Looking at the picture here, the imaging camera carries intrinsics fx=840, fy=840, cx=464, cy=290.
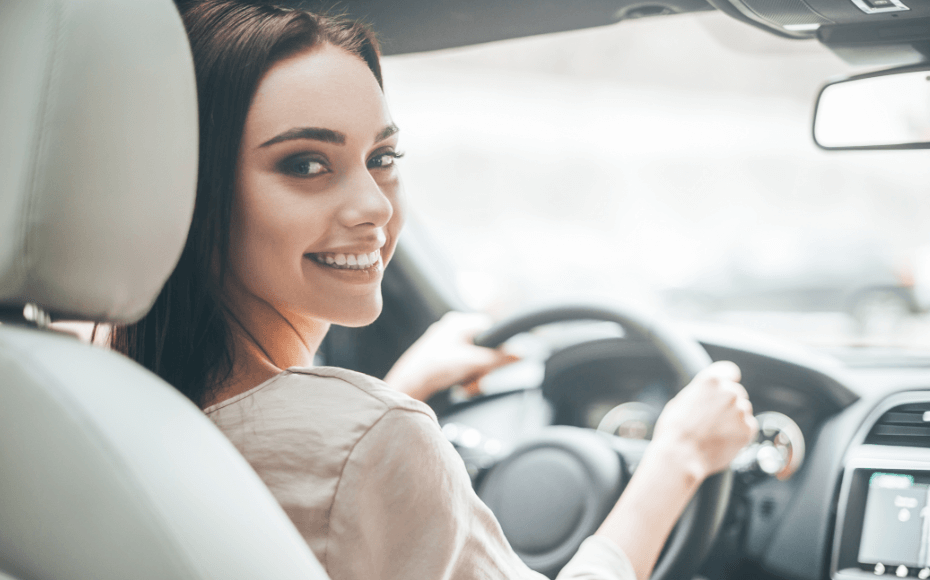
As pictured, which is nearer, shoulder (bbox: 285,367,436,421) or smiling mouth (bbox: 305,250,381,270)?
shoulder (bbox: 285,367,436,421)

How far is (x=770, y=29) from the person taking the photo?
5.35 ft

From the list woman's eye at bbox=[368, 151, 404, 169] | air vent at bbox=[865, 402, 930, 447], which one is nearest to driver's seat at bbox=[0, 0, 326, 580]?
woman's eye at bbox=[368, 151, 404, 169]

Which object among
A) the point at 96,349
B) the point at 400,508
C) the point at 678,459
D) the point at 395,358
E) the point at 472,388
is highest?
the point at 96,349

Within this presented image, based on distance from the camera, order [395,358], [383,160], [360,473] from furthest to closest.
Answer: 1. [395,358]
2. [383,160]
3. [360,473]

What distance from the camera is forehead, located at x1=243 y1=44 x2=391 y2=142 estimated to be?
112cm

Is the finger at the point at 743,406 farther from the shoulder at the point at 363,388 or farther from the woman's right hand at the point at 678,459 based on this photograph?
the shoulder at the point at 363,388

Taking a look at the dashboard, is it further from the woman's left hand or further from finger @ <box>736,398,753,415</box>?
finger @ <box>736,398,753,415</box>

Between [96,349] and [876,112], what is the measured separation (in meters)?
1.54

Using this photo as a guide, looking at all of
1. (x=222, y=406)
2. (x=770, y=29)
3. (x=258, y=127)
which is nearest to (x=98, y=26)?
(x=258, y=127)

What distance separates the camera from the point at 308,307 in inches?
48.0

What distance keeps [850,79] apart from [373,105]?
1019 mm

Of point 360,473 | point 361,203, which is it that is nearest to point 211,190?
point 361,203

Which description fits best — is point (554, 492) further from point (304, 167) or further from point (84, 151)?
point (84, 151)

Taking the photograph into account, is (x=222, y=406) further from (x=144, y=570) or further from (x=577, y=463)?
(x=577, y=463)
